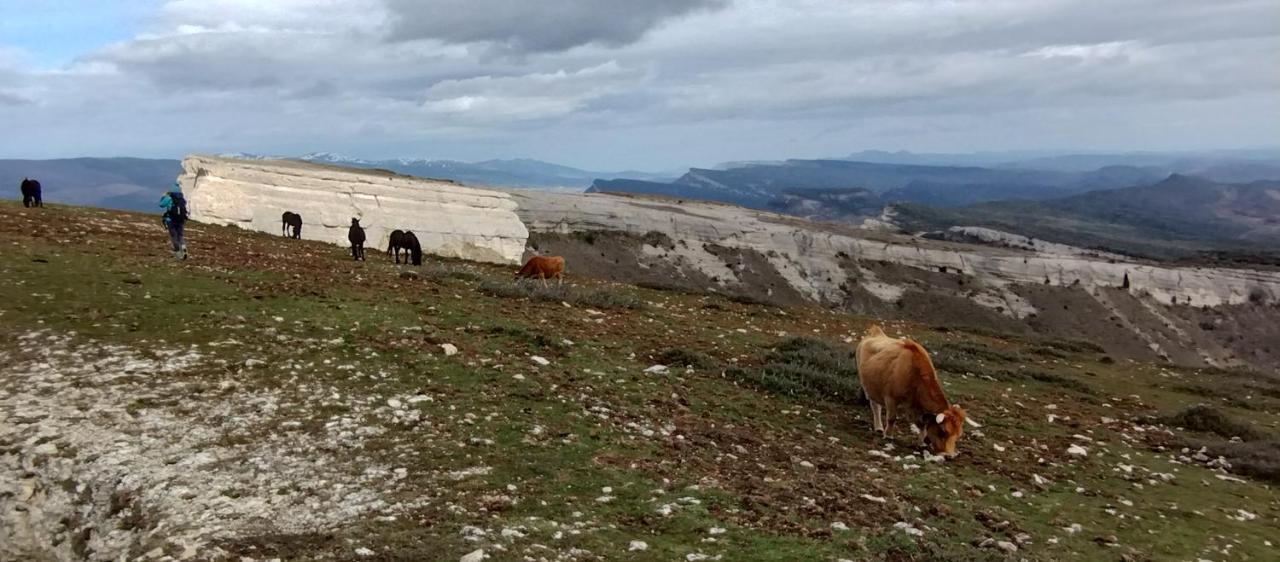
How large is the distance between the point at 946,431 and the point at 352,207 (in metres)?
52.2

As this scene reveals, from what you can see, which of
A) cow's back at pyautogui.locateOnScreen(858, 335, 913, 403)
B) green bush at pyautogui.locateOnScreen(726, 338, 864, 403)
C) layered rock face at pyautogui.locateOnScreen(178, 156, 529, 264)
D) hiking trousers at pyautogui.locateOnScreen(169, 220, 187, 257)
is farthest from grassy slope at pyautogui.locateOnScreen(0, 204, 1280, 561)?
layered rock face at pyautogui.locateOnScreen(178, 156, 529, 264)

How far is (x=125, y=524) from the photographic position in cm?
768

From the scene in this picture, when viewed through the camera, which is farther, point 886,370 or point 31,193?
point 31,193

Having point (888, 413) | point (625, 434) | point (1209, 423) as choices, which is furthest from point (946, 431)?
point (1209, 423)

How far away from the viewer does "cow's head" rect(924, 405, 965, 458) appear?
1196cm

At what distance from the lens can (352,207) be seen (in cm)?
5578

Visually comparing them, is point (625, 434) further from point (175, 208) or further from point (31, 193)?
point (31, 193)

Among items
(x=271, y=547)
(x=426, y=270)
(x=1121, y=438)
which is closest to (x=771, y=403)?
(x=1121, y=438)

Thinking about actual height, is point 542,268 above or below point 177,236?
below

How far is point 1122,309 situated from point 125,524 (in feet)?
291

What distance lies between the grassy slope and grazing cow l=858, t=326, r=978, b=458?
587mm

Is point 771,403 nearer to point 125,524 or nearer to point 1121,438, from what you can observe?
point 1121,438

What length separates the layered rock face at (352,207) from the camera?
50219 mm

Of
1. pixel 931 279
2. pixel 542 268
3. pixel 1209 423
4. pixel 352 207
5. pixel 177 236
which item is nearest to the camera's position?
pixel 1209 423
